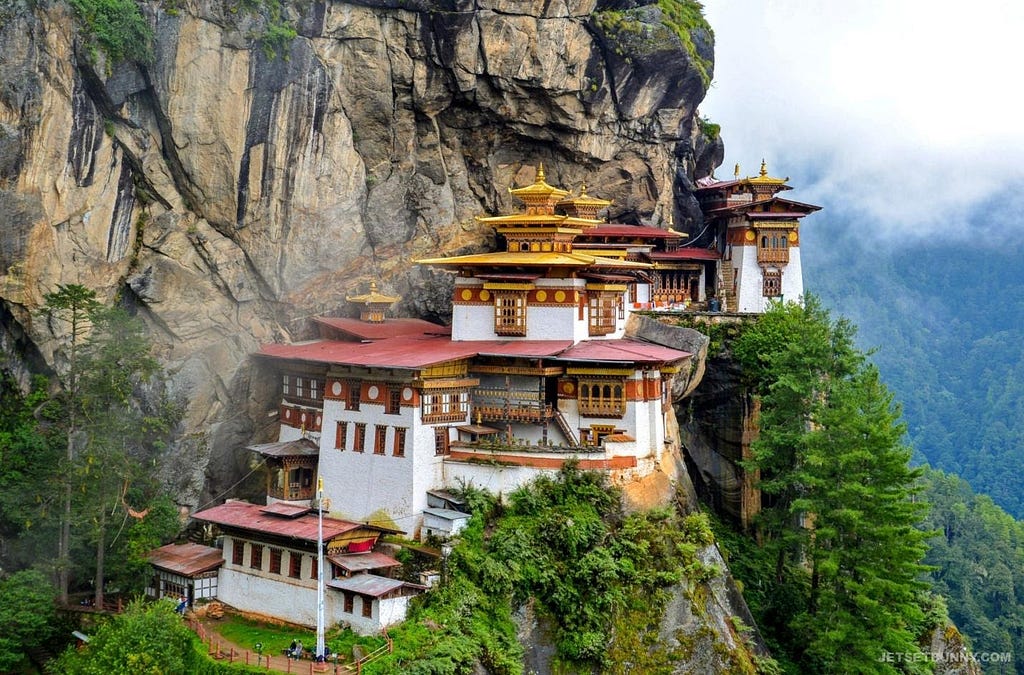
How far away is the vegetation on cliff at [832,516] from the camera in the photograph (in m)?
34.3

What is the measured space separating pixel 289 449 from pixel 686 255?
2404 cm

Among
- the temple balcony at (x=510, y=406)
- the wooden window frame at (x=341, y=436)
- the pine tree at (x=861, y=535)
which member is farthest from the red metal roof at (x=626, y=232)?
the wooden window frame at (x=341, y=436)

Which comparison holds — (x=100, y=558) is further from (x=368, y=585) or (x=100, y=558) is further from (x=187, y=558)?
(x=368, y=585)

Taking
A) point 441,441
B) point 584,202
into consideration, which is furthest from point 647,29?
point 441,441

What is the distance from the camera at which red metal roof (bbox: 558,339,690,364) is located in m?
35.7

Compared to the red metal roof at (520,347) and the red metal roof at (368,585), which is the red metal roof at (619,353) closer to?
the red metal roof at (520,347)

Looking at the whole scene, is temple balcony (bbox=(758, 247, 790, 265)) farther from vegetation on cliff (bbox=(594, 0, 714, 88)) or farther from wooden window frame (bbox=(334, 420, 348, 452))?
wooden window frame (bbox=(334, 420, 348, 452))

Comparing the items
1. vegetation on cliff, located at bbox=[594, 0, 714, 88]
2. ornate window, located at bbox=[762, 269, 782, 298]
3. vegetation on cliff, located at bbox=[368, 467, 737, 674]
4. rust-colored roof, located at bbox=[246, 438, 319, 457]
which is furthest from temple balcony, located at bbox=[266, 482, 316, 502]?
ornate window, located at bbox=[762, 269, 782, 298]

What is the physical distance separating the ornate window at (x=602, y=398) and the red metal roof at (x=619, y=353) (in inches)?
37.0

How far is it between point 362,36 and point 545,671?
23.4 metres

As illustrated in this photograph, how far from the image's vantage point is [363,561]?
3114cm

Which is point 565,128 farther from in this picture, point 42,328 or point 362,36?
point 42,328

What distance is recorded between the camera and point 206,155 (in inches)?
1474

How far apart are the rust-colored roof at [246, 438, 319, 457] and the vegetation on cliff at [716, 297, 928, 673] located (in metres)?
15.8
